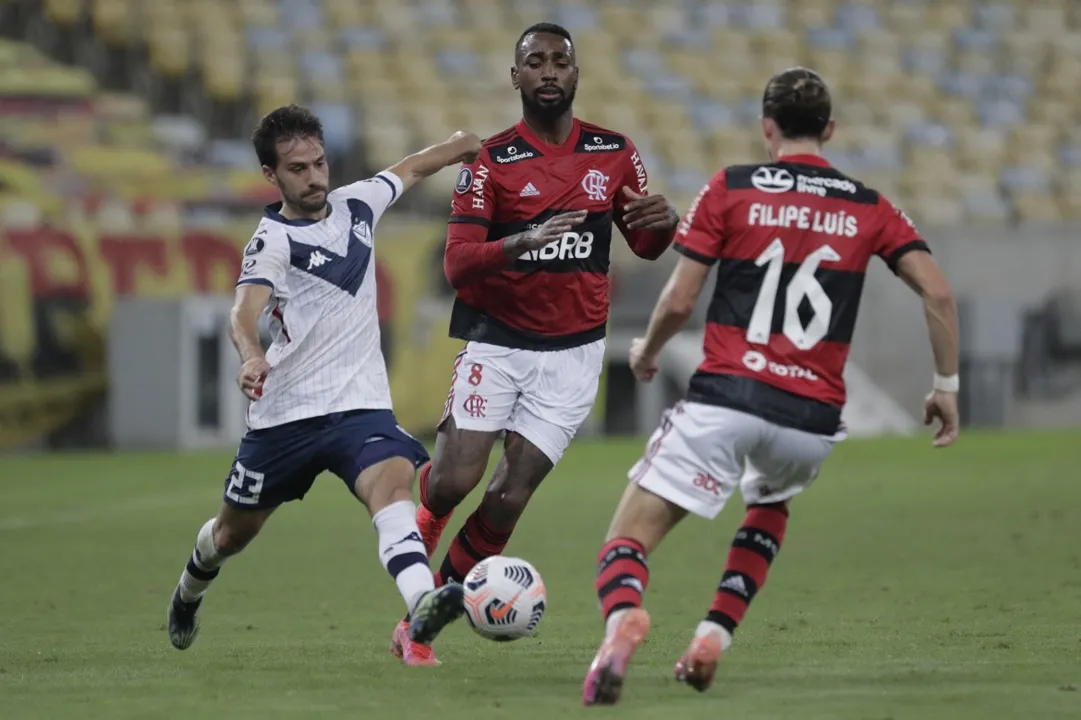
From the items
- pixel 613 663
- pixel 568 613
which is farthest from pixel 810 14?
pixel 613 663

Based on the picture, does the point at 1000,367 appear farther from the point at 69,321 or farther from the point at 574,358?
the point at 574,358

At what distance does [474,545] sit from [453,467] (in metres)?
0.31

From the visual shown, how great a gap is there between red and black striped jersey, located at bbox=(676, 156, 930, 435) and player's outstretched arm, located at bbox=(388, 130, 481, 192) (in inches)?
62.4

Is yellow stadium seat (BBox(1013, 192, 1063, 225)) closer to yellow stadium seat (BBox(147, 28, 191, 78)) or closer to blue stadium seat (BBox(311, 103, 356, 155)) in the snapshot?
blue stadium seat (BBox(311, 103, 356, 155))

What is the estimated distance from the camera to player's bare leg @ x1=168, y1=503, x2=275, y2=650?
624 centimetres

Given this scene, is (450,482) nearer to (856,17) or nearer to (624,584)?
(624,584)

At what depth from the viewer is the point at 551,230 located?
604 cm

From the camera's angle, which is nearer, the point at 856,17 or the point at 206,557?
the point at 206,557

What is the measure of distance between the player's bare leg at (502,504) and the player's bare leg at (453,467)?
0.25 ft

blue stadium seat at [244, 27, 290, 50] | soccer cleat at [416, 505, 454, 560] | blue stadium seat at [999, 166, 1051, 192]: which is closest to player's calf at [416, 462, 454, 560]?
soccer cleat at [416, 505, 454, 560]

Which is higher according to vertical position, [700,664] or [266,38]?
[266,38]

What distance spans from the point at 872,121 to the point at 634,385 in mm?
5909

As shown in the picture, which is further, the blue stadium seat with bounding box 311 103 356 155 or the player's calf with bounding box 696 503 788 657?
the blue stadium seat with bounding box 311 103 356 155

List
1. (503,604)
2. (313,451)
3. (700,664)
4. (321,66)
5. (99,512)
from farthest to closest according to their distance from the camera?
(321,66) < (99,512) < (313,451) < (503,604) < (700,664)
